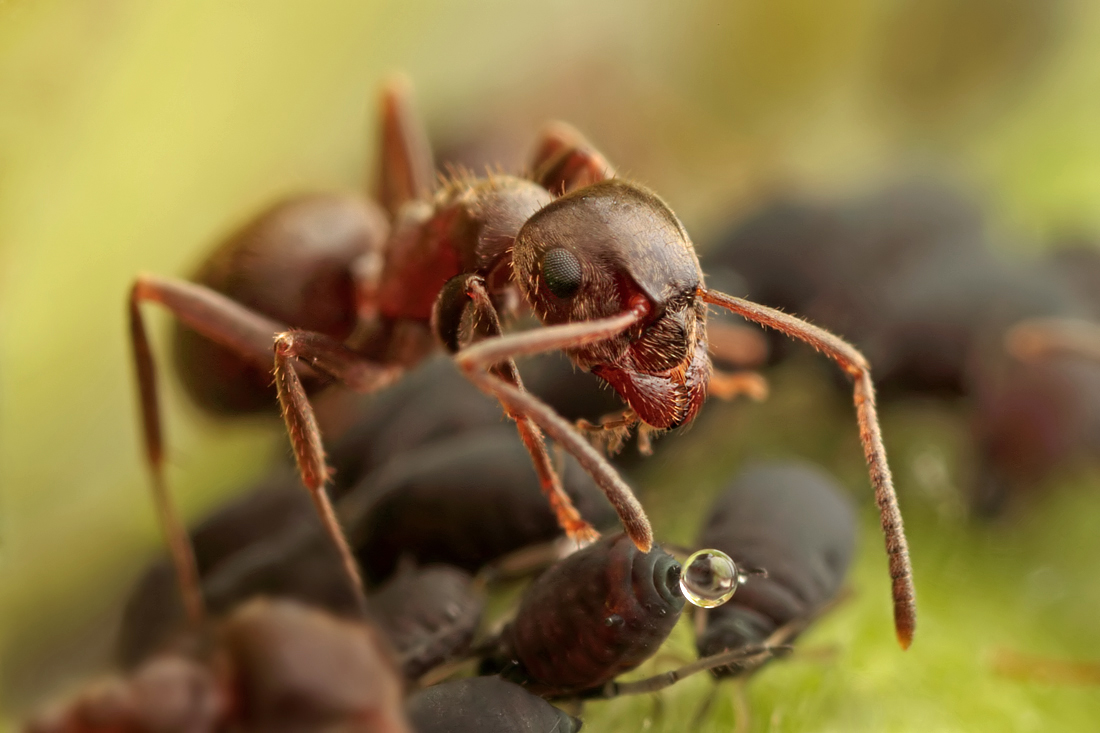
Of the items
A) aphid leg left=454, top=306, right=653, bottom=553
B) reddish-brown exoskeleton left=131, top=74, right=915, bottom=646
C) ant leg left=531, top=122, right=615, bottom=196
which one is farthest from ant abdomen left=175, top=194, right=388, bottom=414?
aphid leg left=454, top=306, right=653, bottom=553

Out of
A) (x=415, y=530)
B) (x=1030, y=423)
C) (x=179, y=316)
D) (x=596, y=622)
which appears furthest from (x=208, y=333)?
(x=1030, y=423)

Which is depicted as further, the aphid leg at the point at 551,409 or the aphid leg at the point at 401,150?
the aphid leg at the point at 401,150

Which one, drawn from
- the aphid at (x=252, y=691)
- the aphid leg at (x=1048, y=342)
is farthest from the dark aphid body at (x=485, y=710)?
the aphid leg at (x=1048, y=342)

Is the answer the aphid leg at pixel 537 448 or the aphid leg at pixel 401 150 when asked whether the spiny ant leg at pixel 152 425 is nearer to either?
the aphid leg at pixel 537 448

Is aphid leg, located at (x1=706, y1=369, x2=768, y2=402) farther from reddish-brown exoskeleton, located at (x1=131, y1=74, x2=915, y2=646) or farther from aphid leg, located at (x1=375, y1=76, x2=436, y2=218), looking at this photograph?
aphid leg, located at (x1=375, y1=76, x2=436, y2=218)

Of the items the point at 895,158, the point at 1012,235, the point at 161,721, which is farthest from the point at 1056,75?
the point at 161,721

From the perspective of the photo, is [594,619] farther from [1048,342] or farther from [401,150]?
[401,150]
